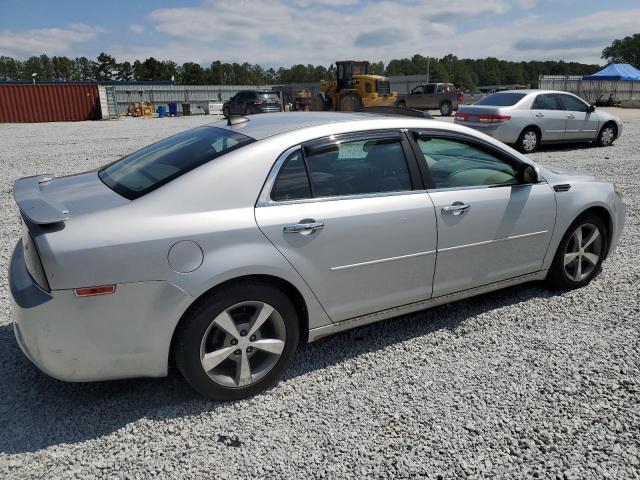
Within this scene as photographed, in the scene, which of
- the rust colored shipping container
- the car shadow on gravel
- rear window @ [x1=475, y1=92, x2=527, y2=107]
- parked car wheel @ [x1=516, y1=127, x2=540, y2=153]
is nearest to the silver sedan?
the car shadow on gravel

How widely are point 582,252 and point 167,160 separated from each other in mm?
3389

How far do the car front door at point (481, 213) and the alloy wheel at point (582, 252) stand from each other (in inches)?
15.4

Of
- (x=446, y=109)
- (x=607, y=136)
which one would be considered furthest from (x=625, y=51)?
(x=607, y=136)

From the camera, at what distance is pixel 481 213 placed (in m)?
3.42

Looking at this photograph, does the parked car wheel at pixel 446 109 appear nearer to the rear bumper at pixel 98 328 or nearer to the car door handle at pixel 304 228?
the car door handle at pixel 304 228

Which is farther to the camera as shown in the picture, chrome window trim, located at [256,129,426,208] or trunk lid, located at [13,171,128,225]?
chrome window trim, located at [256,129,426,208]

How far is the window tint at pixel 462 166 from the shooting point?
342 centimetres

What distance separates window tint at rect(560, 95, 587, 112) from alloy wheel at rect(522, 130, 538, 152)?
1392 mm

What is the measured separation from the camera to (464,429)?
257cm

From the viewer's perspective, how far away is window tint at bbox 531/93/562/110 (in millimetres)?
12164

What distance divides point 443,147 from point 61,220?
2488 millimetres

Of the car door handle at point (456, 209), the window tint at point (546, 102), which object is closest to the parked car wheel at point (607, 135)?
the window tint at point (546, 102)

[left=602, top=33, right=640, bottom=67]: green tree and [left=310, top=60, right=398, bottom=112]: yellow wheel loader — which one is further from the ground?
[left=602, top=33, right=640, bottom=67]: green tree

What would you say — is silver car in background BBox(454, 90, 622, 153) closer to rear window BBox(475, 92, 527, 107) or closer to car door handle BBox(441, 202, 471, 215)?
rear window BBox(475, 92, 527, 107)
